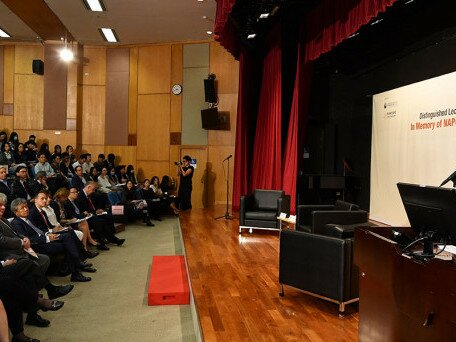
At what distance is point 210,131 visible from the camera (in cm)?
1034

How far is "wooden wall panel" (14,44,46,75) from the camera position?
10.9 meters

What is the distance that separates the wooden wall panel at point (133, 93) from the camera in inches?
432

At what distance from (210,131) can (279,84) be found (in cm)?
282

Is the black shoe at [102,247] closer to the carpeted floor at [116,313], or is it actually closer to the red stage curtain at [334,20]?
the carpeted floor at [116,313]

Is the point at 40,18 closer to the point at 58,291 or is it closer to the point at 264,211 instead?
the point at 264,211

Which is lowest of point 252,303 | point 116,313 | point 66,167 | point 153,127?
point 116,313

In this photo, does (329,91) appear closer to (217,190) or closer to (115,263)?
(217,190)

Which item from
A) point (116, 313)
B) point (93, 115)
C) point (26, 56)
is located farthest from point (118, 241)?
point (26, 56)

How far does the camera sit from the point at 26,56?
35.8 ft

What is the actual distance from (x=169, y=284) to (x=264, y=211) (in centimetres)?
262

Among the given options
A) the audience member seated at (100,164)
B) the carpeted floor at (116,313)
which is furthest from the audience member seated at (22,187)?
the audience member seated at (100,164)

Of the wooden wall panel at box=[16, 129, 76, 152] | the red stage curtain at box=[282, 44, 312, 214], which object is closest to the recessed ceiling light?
the wooden wall panel at box=[16, 129, 76, 152]

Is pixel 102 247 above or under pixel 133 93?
under

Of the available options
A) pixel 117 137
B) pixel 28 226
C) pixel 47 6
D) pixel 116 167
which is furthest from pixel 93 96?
pixel 28 226
